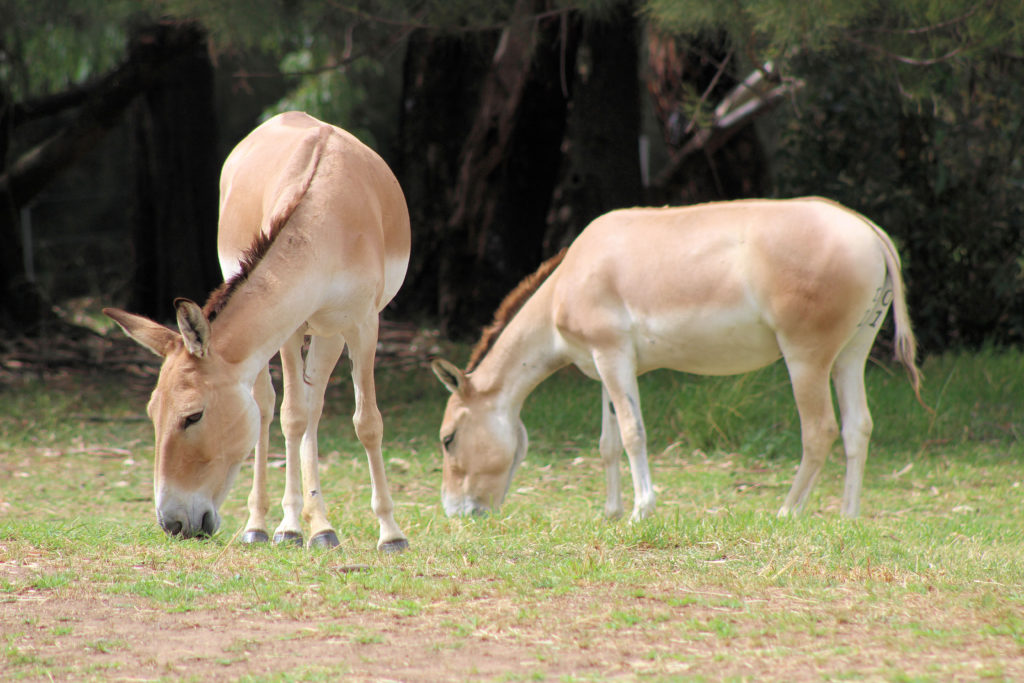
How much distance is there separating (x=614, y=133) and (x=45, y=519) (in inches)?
245

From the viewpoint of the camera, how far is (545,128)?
11578 mm

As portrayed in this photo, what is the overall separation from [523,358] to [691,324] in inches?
39.2

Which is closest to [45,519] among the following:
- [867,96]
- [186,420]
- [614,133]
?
[186,420]

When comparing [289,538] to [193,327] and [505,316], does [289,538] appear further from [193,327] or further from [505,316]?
[505,316]

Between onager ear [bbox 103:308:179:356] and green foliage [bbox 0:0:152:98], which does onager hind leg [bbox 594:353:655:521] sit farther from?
green foliage [bbox 0:0:152:98]

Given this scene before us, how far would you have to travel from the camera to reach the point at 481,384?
6.07m

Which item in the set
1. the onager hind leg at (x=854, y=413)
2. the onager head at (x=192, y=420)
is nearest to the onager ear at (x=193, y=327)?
the onager head at (x=192, y=420)

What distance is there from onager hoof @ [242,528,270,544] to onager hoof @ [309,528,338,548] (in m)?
0.35

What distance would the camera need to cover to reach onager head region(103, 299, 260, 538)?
4.06m

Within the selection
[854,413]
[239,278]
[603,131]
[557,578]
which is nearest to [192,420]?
[239,278]

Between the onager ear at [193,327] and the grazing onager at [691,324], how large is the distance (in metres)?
1.98

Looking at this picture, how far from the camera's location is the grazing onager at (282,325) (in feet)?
13.4

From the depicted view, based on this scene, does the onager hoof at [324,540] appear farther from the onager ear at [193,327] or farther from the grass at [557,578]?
the onager ear at [193,327]

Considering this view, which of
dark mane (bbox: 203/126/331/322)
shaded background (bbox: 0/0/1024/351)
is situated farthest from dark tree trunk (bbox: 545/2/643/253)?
dark mane (bbox: 203/126/331/322)
